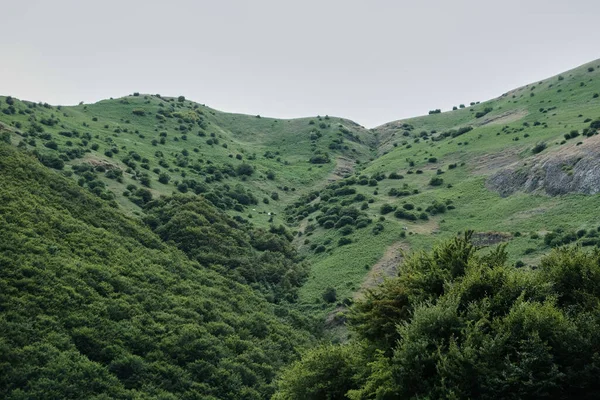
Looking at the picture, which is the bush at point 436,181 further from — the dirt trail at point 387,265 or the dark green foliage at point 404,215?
the dirt trail at point 387,265

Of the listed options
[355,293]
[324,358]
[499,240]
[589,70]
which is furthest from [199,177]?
[589,70]

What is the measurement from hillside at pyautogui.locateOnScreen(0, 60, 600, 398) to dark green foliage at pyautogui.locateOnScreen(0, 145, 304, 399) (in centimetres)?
18

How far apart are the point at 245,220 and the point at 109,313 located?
1642 inches

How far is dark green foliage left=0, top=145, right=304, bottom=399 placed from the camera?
3591cm

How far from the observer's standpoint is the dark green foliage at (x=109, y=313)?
118 feet

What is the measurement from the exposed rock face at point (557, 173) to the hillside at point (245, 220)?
26 centimetres

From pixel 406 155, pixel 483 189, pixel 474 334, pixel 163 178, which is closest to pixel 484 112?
pixel 406 155

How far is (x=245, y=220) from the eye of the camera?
273 ft

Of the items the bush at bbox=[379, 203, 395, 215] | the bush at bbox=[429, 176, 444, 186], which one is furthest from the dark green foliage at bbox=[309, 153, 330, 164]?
the bush at bbox=[379, 203, 395, 215]

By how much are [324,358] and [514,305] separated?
37.5ft

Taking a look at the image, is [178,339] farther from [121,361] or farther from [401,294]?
[401,294]

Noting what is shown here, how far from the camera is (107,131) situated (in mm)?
112562

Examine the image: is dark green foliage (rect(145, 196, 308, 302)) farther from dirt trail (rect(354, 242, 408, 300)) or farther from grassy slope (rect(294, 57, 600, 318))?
dirt trail (rect(354, 242, 408, 300))

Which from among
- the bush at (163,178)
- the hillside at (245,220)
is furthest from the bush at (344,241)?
the bush at (163,178)
